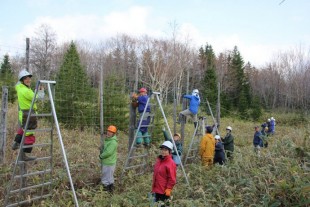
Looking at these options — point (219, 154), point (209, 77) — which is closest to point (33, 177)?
point (219, 154)

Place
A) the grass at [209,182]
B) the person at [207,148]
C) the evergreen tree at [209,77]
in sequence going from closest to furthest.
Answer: the grass at [209,182] < the person at [207,148] < the evergreen tree at [209,77]

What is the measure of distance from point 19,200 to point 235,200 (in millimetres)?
4218

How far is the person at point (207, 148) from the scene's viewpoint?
9.44 m

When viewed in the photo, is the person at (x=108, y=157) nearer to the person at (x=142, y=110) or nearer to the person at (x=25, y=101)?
the person at (x=142, y=110)

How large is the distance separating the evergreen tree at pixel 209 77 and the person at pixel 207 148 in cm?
1598

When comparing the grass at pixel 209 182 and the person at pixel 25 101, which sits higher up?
the person at pixel 25 101

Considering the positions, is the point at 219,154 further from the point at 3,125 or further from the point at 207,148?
the point at 3,125

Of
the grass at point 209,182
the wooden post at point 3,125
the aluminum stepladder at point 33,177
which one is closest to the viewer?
the aluminum stepladder at point 33,177

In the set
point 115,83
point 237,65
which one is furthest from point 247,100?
point 115,83

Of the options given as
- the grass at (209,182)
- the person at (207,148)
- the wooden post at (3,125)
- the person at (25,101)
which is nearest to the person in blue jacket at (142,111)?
the grass at (209,182)

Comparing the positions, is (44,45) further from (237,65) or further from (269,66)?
(269,66)

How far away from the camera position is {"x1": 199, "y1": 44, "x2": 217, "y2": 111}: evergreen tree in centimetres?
3080

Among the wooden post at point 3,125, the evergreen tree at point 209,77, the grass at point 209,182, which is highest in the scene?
the evergreen tree at point 209,77

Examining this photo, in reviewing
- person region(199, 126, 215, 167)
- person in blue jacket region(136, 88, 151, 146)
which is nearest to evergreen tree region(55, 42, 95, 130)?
person in blue jacket region(136, 88, 151, 146)
